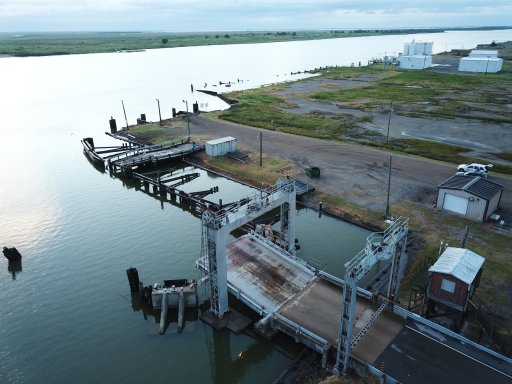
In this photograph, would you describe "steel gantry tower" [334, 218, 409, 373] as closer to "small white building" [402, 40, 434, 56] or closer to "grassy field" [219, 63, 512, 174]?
"grassy field" [219, 63, 512, 174]

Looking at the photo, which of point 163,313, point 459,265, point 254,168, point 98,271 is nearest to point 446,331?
point 459,265

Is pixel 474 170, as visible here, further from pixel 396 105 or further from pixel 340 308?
pixel 396 105

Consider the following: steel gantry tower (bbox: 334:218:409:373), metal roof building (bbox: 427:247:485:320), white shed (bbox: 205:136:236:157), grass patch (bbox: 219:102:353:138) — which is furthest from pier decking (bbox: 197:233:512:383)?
grass patch (bbox: 219:102:353:138)

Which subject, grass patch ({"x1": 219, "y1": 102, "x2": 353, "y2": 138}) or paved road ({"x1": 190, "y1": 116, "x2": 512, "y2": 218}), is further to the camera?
grass patch ({"x1": 219, "y1": 102, "x2": 353, "y2": 138})

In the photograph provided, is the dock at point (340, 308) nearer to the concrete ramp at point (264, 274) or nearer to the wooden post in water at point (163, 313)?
the concrete ramp at point (264, 274)

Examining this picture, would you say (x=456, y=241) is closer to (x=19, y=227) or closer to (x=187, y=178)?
(x=187, y=178)

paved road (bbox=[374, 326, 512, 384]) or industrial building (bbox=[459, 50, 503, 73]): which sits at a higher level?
industrial building (bbox=[459, 50, 503, 73])
